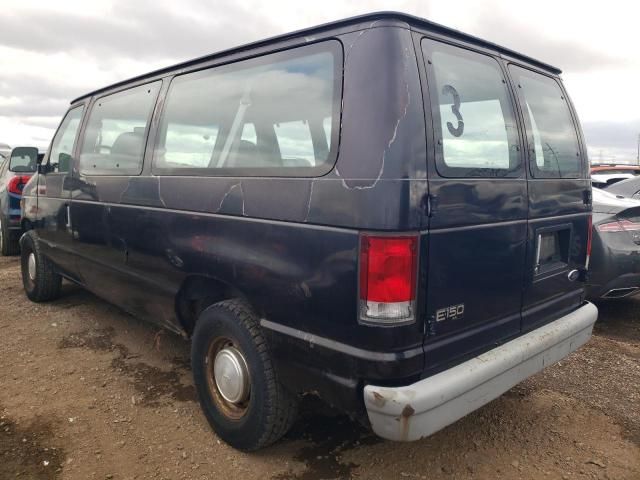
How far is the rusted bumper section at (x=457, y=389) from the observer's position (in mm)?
1964

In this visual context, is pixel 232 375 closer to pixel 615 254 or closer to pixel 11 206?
pixel 615 254

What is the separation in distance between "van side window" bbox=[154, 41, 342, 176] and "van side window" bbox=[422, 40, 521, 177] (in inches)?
17.3

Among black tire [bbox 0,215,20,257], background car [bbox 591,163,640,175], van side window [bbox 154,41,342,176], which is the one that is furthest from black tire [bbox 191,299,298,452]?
background car [bbox 591,163,640,175]

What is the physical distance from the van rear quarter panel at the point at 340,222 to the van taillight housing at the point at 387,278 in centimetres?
4

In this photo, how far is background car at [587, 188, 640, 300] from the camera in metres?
4.38

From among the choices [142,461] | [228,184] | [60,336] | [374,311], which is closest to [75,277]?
[60,336]

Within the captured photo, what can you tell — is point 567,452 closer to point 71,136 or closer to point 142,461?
point 142,461

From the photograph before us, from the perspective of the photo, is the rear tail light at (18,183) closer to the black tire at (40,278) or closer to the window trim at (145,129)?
the black tire at (40,278)

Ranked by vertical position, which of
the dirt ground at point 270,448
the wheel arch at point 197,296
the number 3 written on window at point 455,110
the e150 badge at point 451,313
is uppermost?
the number 3 written on window at point 455,110

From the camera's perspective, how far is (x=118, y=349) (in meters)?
4.02

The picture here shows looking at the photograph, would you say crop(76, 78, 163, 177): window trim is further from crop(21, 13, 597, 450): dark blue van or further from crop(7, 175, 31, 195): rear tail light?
crop(7, 175, 31, 195): rear tail light

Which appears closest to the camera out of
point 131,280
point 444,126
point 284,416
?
point 444,126

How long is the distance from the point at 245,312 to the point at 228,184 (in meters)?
0.63

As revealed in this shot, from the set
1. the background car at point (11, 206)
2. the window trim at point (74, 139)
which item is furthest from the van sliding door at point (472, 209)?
the background car at point (11, 206)
